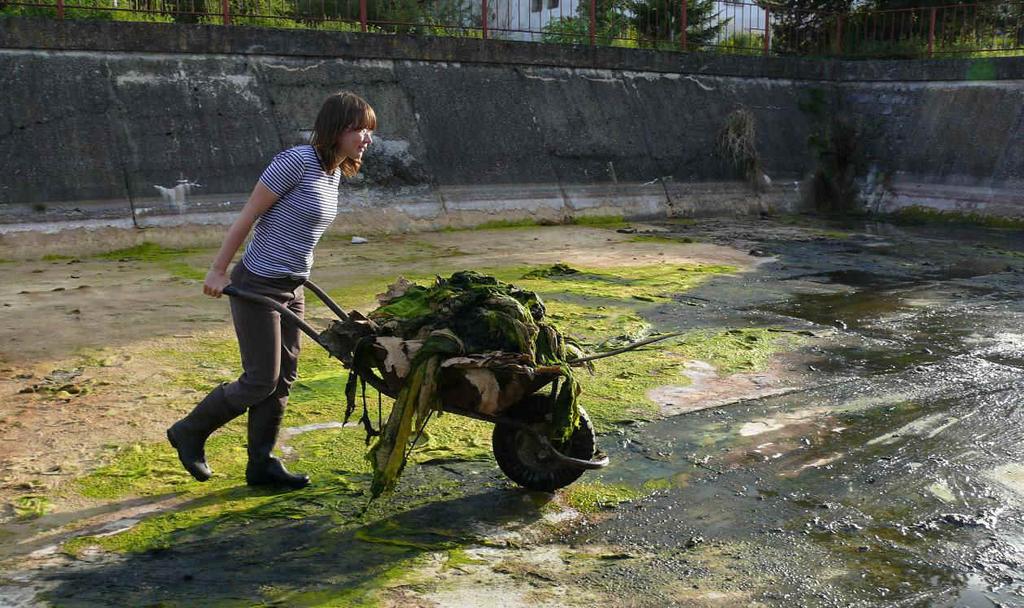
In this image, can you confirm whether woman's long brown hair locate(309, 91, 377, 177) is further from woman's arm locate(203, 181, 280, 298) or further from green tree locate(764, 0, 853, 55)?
green tree locate(764, 0, 853, 55)

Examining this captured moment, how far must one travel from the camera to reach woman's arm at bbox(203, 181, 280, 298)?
12.4 feet

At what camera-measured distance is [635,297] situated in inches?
326

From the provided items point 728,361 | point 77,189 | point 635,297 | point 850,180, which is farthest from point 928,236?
point 77,189

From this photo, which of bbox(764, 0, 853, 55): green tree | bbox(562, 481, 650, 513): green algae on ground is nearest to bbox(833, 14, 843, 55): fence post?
bbox(764, 0, 853, 55): green tree

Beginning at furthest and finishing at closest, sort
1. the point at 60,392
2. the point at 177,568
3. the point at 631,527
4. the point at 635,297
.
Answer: the point at 635,297 < the point at 60,392 < the point at 631,527 < the point at 177,568

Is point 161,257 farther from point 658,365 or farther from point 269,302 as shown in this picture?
point 269,302

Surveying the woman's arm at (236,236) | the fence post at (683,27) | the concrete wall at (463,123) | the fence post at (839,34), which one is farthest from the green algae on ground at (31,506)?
the fence post at (839,34)

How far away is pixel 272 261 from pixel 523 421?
46.5 inches

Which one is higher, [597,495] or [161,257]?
[161,257]

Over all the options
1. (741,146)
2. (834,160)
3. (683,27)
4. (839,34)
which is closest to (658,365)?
(741,146)

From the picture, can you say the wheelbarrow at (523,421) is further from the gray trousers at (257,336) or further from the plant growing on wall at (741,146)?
the plant growing on wall at (741,146)

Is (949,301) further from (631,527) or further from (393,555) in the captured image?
(393,555)

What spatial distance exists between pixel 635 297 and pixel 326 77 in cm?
620

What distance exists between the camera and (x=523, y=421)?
13.1 feet
